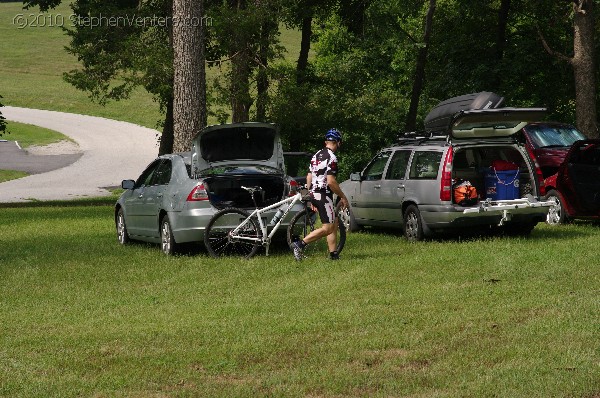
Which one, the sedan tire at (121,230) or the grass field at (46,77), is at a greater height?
the grass field at (46,77)

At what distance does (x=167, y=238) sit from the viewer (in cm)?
1759

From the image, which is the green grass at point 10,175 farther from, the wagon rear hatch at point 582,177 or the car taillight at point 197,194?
the car taillight at point 197,194

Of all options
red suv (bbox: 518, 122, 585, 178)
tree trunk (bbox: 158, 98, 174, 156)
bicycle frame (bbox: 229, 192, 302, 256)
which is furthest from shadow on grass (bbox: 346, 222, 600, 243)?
tree trunk (bbox: 158, 98, 174, 156)

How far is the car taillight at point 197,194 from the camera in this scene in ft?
55.7

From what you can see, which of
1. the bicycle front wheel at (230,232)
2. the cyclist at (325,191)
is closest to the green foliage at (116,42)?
the bicycle front wheel at (230,232)

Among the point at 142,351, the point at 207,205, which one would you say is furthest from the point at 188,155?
the point at 142,351

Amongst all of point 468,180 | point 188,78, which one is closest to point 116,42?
point 188,78

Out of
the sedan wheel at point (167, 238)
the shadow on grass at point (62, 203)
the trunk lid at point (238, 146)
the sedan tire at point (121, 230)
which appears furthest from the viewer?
the shadow on grass at point (62, 203)

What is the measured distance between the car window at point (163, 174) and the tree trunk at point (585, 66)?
42.2 ft

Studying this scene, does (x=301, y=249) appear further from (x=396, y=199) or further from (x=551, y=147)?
(x=551, y=147)

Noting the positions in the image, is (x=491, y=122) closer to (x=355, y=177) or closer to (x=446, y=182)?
(x=446, y=182)

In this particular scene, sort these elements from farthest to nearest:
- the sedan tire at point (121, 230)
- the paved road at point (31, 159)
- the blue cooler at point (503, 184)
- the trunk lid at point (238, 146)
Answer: the paved road at point (31, 159), the sedan tire at point (121, 230), the blue cooler at point (503, 184), the trunk lid at point (238, 146)

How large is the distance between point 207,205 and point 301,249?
67.0 inches

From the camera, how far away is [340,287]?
13.1 metres
